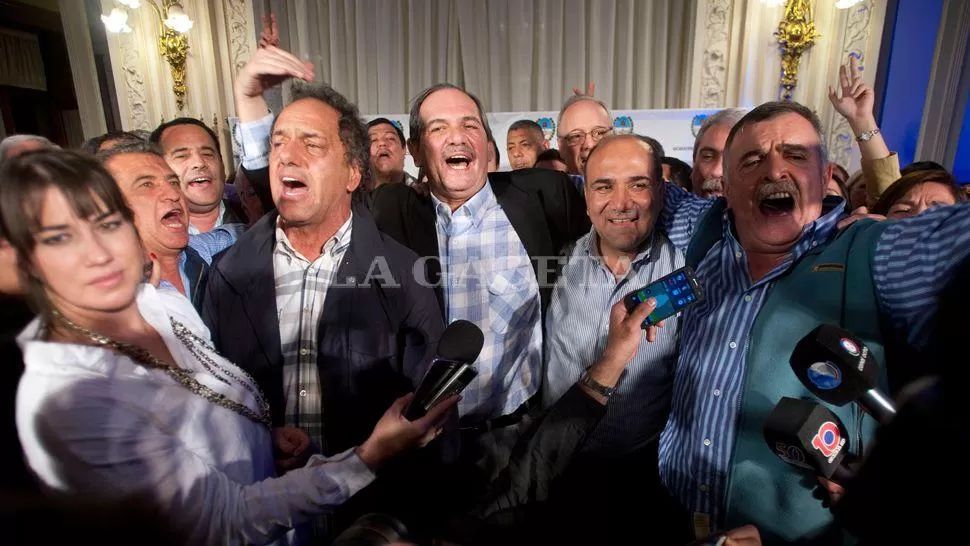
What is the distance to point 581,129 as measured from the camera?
278 centimetres

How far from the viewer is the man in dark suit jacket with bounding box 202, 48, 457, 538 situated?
121 cm

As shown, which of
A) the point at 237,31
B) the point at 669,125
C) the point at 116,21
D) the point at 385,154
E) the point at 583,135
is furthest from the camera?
the point at 237,31

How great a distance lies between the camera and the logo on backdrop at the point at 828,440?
71 cm

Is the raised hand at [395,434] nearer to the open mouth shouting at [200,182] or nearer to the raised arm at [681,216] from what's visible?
the raised arm at [681,216]

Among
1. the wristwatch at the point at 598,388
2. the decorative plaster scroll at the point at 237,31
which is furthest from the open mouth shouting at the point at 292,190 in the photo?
the decorative plaster scroll at the point at 237,31

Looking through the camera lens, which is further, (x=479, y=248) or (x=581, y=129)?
(x=581, y=129)

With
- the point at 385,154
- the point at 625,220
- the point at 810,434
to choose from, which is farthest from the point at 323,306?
the point at 385,154

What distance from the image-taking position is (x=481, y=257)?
1.77m

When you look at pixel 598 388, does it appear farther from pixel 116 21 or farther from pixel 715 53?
pixel 116 21

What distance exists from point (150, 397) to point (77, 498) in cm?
13

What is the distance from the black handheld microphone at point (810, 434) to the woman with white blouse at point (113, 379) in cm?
83

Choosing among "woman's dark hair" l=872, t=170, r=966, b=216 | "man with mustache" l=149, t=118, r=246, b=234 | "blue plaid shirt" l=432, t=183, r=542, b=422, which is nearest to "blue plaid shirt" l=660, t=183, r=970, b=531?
"blue plaid shirt" l=432, t=183, r=542, b=422

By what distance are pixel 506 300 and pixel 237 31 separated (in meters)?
6.61

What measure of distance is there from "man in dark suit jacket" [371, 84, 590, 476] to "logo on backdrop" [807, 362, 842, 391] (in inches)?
41.7
